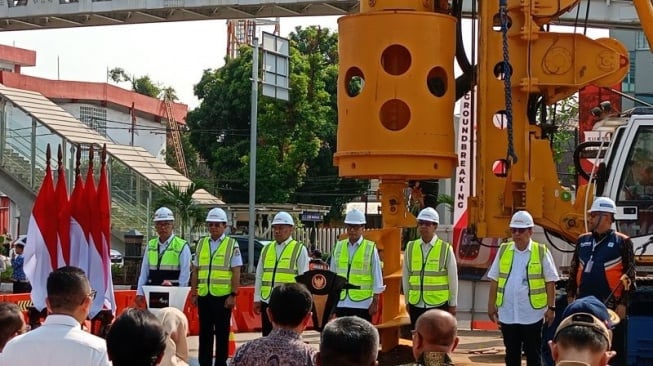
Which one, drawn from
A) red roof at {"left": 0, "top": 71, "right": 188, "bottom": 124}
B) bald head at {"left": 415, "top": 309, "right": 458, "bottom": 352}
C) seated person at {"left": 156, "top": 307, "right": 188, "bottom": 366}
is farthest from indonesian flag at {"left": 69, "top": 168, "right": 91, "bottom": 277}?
red roof at {"left": 0, "top": 71, "right": 188, "bottom": 124}

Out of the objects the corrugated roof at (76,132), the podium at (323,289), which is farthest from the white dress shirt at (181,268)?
the corrugated roof at (76,132)

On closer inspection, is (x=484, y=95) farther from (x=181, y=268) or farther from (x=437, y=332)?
(x=437, y=332)

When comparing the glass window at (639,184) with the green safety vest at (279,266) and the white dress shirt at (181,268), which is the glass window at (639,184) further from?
the white dress shirt at (181,268)

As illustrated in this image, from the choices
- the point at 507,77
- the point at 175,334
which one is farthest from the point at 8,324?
the point at 507,77

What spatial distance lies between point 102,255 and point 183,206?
2206 centimetres

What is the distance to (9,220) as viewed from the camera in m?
45.9

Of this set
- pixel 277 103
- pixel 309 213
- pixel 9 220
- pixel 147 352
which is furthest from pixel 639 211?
pixel 9 220

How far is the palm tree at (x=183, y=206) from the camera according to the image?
3300cm

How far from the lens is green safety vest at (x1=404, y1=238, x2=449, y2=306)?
11.7m

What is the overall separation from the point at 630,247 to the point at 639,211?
0.83m

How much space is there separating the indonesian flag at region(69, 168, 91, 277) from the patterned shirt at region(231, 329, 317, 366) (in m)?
5.86

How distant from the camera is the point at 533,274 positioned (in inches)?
422

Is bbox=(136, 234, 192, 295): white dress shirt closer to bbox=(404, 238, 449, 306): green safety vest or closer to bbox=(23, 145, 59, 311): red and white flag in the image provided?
bbox=(23, 145, 59, 311): red and white flag

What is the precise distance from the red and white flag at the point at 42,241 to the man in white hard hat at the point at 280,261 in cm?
220
